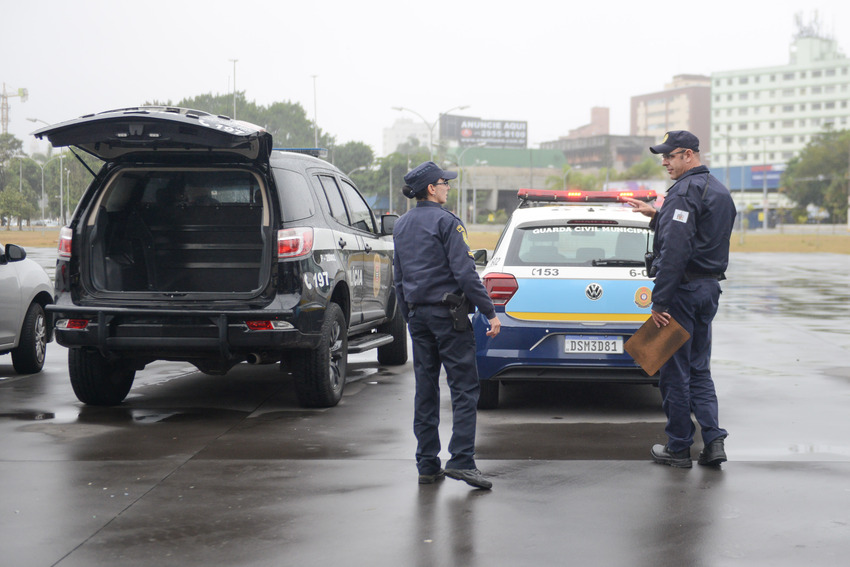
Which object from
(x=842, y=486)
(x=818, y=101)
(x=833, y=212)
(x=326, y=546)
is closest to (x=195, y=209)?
(x=326, y=546)

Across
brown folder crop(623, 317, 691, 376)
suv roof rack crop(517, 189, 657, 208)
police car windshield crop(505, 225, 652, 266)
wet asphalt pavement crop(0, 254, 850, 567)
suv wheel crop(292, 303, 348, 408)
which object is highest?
suv roof rack crop(517, 189, 657, 208)

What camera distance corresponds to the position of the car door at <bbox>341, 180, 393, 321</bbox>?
9.55 m

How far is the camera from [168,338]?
756 cm

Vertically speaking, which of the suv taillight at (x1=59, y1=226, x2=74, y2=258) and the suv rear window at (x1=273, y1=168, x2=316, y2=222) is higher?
the suv rear window at (x1=273, y1=168, x2=316, y2=222)

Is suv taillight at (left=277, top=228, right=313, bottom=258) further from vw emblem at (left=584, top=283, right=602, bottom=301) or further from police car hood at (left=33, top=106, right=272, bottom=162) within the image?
vw emblem at (left=584, top=283, right=602, bottom=301)

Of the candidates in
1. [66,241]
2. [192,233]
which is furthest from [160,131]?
[192,233]

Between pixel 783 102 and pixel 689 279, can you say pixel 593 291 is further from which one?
A: pixel 783 102

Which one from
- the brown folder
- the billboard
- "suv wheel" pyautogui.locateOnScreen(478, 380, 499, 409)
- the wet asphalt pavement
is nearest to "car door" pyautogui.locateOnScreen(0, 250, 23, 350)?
the wet asphalt pavement

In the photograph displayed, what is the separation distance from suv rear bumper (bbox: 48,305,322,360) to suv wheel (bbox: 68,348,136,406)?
0.40 m

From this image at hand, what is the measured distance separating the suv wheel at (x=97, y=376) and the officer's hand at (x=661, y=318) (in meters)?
4.25

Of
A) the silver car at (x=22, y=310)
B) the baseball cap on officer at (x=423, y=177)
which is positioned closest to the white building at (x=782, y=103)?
the silver car at (x=22, y=310)

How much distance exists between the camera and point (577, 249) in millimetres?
8062

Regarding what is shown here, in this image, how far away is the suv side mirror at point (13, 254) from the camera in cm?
969

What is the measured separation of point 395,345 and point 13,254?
3.71m
